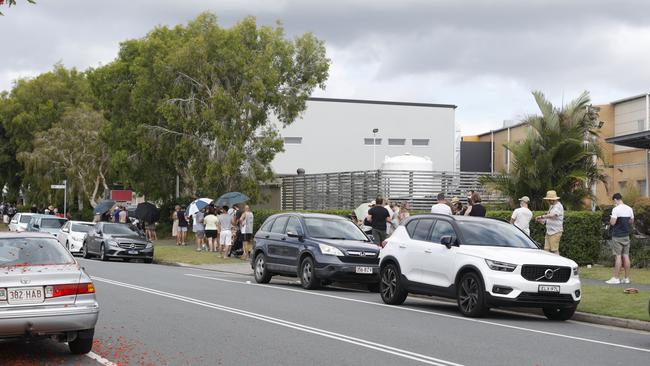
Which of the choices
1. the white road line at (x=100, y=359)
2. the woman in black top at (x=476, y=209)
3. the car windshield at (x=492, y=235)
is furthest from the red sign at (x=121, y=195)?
the white road line at (x=100, y=359)

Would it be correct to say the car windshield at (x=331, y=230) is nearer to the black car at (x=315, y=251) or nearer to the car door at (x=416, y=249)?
the black car at (x=315, y=251)

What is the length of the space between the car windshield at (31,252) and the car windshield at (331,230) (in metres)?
9.58

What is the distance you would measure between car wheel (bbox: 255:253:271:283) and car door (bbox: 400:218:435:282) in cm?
569

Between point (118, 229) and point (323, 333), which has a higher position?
point (118, 229)

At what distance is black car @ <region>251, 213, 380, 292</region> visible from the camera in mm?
18578

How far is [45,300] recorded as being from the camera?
30.2 feet

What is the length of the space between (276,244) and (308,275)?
1593 millimetres

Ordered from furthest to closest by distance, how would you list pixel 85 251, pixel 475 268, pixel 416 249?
pixel 85 251
pixel 416 249
pixel 475 268

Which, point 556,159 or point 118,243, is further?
point 118,243

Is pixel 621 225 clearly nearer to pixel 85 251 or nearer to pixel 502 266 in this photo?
pixel 502 266

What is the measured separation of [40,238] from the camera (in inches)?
414

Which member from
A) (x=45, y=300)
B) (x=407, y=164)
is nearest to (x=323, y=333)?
(x=45, y=300)

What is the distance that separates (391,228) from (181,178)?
921 inches

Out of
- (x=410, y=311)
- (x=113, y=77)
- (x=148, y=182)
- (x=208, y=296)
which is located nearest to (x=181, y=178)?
(x=148, y=182)
